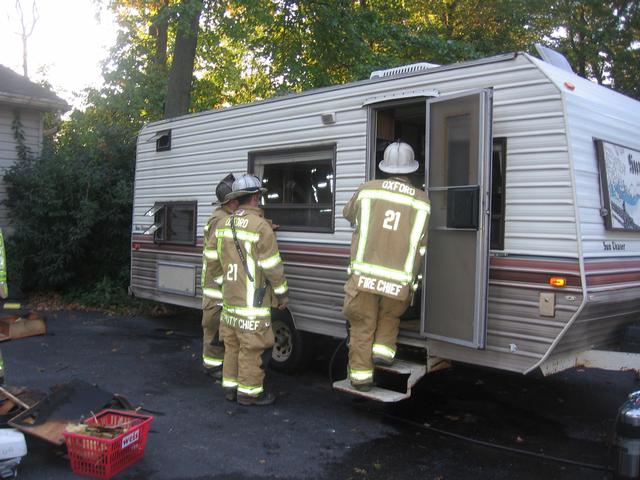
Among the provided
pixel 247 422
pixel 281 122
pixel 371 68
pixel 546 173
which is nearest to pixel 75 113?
pixel 371 68

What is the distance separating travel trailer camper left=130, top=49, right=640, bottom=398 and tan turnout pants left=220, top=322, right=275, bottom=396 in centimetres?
71

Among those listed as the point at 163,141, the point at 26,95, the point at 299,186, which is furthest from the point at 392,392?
the point at 26,95

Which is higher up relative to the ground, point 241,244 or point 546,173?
point 546,173

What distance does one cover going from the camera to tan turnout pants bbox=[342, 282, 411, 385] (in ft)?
16.1

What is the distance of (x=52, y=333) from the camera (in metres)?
8.16

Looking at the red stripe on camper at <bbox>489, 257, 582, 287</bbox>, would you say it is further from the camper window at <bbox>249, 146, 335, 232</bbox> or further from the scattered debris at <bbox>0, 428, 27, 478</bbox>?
the scattered debris at <bbox>0, 428, 27, 478</bbox>

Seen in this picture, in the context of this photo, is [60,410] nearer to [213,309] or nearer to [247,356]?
[247,356]

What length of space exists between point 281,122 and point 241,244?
4.93 ft

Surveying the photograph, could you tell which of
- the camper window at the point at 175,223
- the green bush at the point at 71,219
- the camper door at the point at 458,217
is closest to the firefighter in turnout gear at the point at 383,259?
the camper door at the point at 458,217

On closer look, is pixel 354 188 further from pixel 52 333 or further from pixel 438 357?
pixel 52 333

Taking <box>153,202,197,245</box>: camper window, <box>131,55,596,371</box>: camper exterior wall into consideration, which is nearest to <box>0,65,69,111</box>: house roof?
<box>131,55,596,371</box>: camper exterior wall

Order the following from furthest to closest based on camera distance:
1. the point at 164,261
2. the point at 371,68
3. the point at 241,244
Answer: the point at 371,68, the point at 164,261, the point at 241,244

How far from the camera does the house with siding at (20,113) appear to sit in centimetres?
1130

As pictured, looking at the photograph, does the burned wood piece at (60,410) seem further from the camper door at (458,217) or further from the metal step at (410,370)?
the camper door at (458,217)
